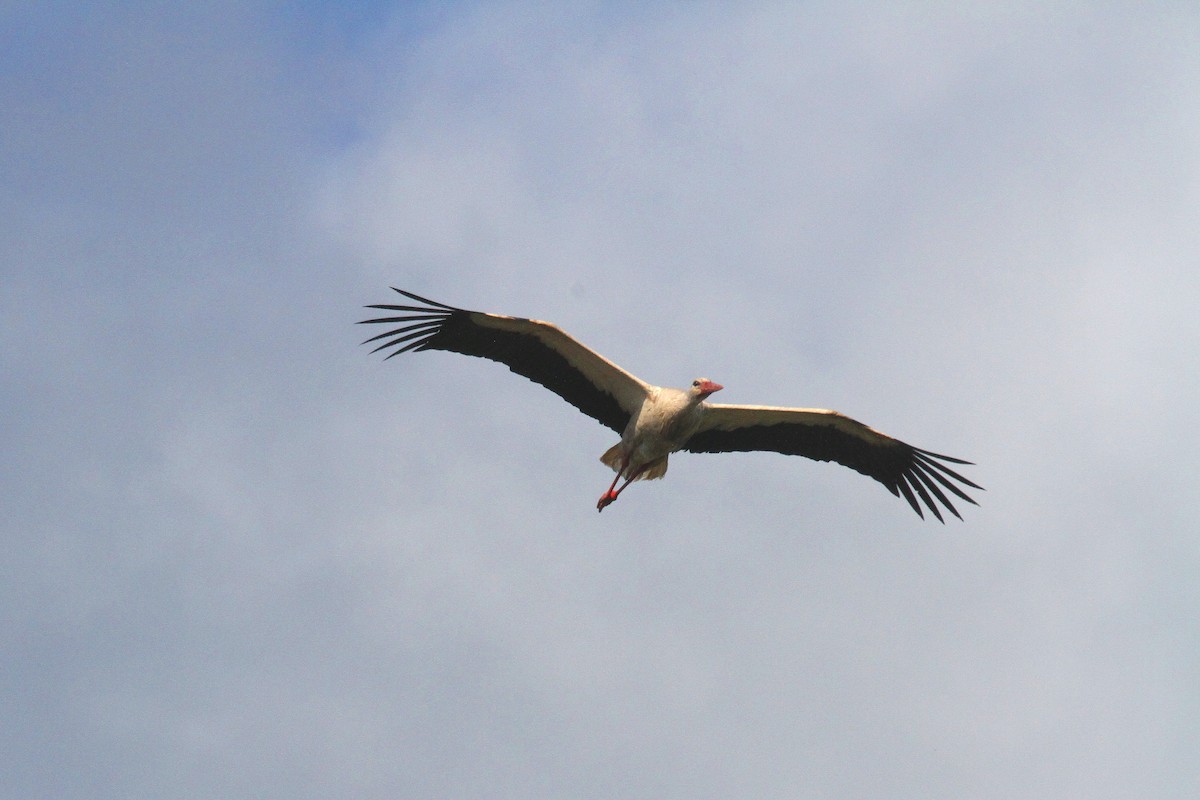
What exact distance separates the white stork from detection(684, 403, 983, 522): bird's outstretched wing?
0.04 feet

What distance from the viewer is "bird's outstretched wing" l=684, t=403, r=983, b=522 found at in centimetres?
1703

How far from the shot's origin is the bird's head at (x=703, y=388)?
1622 cm

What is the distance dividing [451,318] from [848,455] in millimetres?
5388

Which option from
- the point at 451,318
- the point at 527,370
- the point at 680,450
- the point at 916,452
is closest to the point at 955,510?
the point at 916,452

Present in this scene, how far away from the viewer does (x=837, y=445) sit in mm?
17516

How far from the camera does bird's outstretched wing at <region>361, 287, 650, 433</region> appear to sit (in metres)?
16.1

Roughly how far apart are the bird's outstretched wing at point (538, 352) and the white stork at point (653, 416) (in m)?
0.01

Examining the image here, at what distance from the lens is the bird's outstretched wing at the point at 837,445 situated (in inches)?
671

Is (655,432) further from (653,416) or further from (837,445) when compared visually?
(837,445)

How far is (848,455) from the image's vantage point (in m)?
17.6

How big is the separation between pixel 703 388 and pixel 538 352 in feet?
6.62

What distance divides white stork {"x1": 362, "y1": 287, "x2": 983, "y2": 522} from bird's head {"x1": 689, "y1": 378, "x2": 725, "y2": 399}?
0.04 feet

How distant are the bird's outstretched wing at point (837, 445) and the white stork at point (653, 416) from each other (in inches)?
0.5

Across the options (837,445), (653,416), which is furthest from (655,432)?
(837,445)
